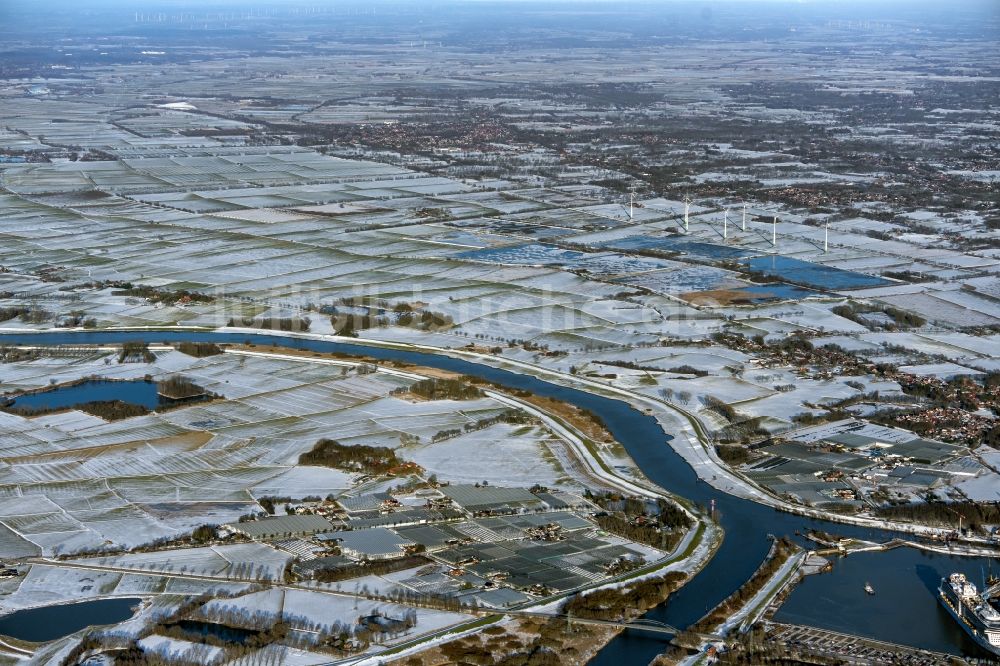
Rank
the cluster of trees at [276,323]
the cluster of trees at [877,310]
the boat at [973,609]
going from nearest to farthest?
Answer: 1. the boat at [973,609]
2. the cluster of trees at [276,323]
3. the cluster of trees at [877,310]

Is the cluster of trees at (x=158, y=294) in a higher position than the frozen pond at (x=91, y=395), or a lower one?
higher

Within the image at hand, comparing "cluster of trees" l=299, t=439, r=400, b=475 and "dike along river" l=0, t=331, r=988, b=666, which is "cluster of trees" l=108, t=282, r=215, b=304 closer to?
"cluster of trees" l=299, t=439, r=400, b=475

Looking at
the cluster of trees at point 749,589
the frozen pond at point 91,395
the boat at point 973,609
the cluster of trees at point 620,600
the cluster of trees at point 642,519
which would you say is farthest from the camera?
the frozen pond at point 91,395

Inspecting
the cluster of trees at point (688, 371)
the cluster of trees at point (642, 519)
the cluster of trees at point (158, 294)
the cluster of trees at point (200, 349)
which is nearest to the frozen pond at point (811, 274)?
the cluster of trees at point (688, 371)

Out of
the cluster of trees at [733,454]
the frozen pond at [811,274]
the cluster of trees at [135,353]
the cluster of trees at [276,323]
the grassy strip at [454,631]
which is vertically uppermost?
the grassy strip at [454,631]

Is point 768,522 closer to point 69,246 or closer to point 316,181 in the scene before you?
point 69,246

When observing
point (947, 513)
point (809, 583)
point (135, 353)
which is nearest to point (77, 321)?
point (135, 353)

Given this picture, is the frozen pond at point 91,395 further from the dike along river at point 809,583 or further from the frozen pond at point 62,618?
the dike along river at point 809,583
